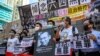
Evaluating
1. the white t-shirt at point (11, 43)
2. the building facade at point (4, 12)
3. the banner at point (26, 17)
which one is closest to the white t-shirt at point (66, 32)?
the banner at point (26, 17)

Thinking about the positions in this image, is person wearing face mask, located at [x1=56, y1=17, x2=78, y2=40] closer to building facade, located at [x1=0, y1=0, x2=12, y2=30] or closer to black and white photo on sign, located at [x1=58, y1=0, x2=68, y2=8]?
black and white photo on sign, located at [x1=58, y1=0, x2=68, y2=8]

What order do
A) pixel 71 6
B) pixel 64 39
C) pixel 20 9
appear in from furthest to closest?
pixel 20 9
pixel 71 6
pixel 64 39

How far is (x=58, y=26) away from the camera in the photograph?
273 centimetres

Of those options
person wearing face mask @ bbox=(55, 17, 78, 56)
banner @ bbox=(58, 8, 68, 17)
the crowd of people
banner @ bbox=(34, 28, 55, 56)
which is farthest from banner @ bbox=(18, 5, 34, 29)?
person wearing face mask @ bbox=(55, 17, 78, 56)

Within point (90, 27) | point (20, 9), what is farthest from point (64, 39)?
point (20, 9)

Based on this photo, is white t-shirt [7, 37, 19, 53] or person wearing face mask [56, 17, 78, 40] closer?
person wearing face mask [56, 17, 78, 40]

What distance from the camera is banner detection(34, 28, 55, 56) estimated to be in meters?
2.66

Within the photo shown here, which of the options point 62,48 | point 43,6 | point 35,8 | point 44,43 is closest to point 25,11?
point 35,8

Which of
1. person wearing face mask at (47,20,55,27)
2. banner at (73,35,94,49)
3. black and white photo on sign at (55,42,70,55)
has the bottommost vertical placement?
black and white photo on sign at (55,42,70,55)

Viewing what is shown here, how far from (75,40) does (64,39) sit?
17 cm

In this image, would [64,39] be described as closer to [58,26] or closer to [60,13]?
[58,26]

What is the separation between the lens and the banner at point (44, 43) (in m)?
2.66

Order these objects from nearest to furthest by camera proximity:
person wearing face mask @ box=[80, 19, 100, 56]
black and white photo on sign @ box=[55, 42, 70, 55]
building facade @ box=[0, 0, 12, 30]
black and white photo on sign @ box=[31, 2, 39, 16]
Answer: person wearing face mask @ box=[80, 19, 100, 56]
black and white photo on sign @ box=[55, 42, 70, 55]
black and white photo on sign @ box=[31, 2, 39, 16]
building facade @ box=[0, 0, 12, 30]

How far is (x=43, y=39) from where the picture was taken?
280 centimetres
